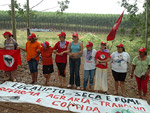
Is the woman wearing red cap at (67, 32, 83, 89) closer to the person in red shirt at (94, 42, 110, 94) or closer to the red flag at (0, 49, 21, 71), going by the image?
the person in red shirt at (94, 42, 110, 94)

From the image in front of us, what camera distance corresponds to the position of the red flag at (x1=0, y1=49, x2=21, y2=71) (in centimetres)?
465

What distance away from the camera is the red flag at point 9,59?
465 centimetres

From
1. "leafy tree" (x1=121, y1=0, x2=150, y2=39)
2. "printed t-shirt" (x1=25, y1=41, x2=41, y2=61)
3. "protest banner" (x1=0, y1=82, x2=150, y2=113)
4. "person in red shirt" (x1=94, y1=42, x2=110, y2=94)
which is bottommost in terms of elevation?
"protest banner" (x1=0, y1=82, x2=150, y2=113)

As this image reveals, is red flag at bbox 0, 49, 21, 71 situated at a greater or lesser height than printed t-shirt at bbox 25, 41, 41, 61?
lesser

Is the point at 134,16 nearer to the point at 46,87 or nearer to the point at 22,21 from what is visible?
the point at 46,87

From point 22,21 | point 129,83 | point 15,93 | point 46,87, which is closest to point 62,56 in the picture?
point 46,87

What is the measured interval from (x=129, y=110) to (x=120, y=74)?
1.04 meters

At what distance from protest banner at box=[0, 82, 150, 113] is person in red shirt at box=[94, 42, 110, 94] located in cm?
35

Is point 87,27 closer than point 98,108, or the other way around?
point 98,108

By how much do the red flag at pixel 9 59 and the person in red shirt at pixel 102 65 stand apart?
284cm

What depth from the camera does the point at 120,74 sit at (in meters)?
3.87

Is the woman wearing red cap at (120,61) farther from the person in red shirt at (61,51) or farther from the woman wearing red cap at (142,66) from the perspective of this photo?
the person in red shirt at (61,51)

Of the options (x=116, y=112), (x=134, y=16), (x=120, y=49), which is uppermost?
(x=134, y=16)

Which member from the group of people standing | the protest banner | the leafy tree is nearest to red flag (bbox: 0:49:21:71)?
the group of people standing
